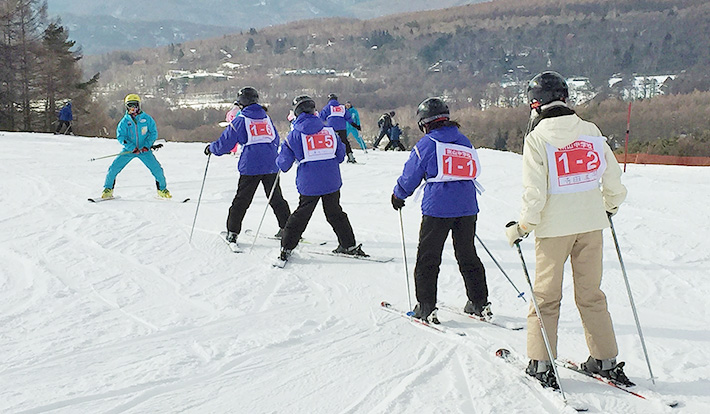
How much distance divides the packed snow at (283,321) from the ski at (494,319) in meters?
0.09

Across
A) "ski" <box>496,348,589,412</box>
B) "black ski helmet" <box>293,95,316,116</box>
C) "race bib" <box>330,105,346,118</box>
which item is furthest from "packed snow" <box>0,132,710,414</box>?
"race bib" <box>330,105,346,118</box>

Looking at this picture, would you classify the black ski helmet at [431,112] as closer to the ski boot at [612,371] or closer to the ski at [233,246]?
the ski boot at [612,371]

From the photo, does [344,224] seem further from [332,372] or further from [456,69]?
[456,69]

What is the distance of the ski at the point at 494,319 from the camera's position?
4.76 meters

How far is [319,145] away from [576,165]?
321 centimetres

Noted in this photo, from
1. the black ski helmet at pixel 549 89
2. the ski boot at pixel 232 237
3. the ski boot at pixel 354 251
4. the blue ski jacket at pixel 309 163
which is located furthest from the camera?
the ski boot at pixel 232 237

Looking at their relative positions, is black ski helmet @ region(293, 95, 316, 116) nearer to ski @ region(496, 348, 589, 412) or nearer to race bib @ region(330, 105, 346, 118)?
ski @ region(496, 348, 589, 412)

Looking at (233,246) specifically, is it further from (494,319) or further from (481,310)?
(494,319)

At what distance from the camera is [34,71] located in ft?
133

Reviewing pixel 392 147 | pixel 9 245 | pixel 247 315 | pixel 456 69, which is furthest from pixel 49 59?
pixel 456 69

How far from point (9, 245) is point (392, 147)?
16.3 meters

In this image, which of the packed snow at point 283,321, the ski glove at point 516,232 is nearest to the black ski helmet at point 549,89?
the ski glove at point 516,232

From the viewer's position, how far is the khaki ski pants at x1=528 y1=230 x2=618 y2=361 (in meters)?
3.65

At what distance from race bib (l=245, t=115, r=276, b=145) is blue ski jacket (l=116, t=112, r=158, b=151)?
118 inches
